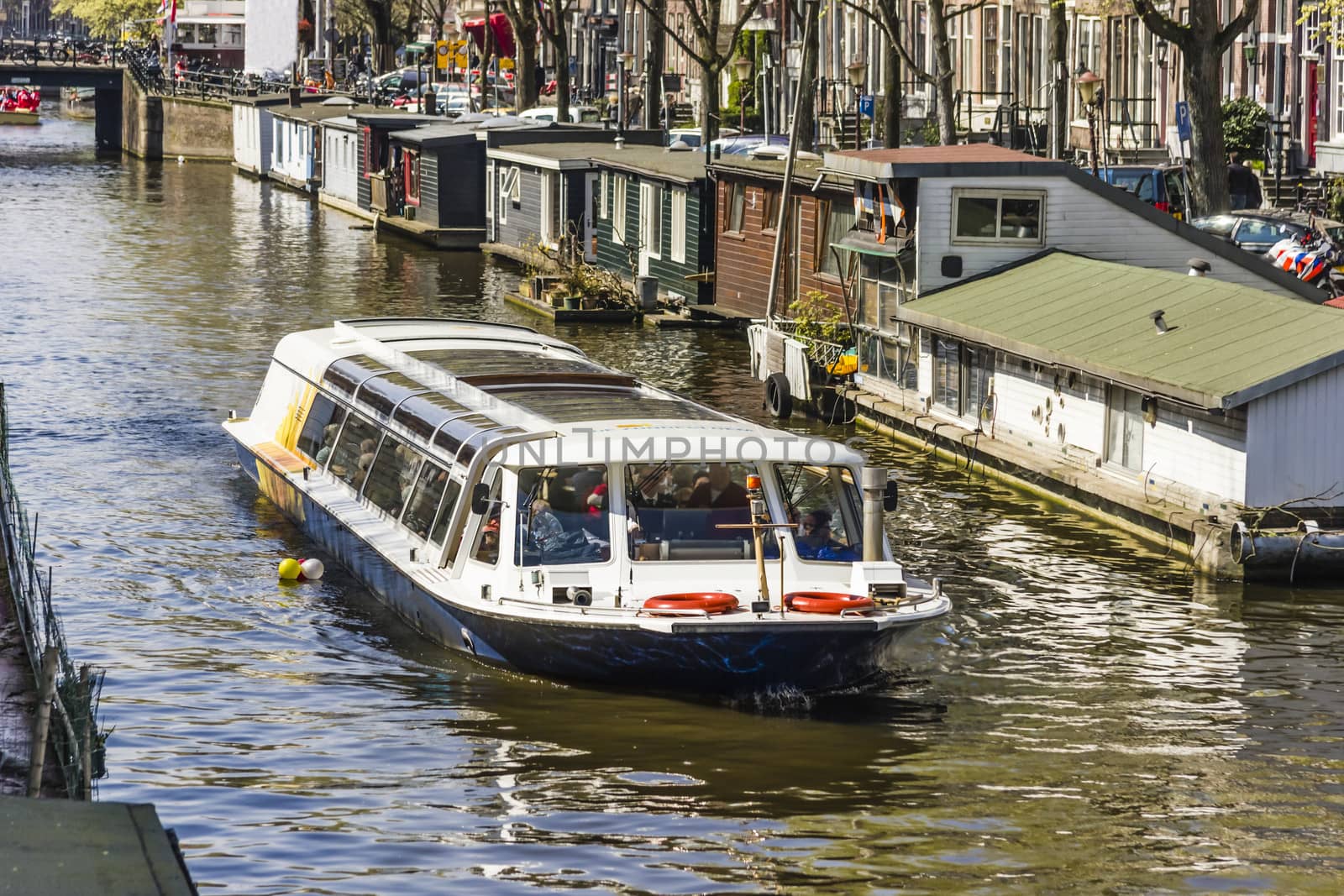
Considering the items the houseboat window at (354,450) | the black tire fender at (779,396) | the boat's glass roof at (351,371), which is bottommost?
the black tire fender at (779,396)

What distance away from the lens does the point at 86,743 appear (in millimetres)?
13625

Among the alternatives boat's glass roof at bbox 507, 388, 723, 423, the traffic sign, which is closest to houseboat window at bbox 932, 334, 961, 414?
boat's glass roof at bbox 507, 388, 723, 423

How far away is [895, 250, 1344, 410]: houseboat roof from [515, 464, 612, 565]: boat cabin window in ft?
28.1

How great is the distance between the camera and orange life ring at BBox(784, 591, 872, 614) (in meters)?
19.1

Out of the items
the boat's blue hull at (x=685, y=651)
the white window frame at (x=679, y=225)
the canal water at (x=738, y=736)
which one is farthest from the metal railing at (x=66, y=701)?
the white window frame at (x=679, y=225)

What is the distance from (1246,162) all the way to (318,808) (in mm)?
48184

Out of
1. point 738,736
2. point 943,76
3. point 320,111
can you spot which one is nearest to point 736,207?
point 943,76

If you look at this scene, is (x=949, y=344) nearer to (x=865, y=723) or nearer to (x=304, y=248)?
(x=865, y=723)

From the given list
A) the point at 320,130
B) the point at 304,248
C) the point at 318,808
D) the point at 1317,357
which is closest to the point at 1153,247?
the point at 1317,357

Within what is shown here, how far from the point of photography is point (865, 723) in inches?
775

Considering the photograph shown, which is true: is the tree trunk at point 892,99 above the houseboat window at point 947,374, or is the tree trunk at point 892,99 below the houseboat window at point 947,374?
above

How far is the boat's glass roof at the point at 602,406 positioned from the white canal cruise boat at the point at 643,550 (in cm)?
5

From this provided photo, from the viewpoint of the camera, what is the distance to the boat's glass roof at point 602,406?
22.3m

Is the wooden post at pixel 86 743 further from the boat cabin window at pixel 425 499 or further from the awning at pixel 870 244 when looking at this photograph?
the awning at pixel 870 244
